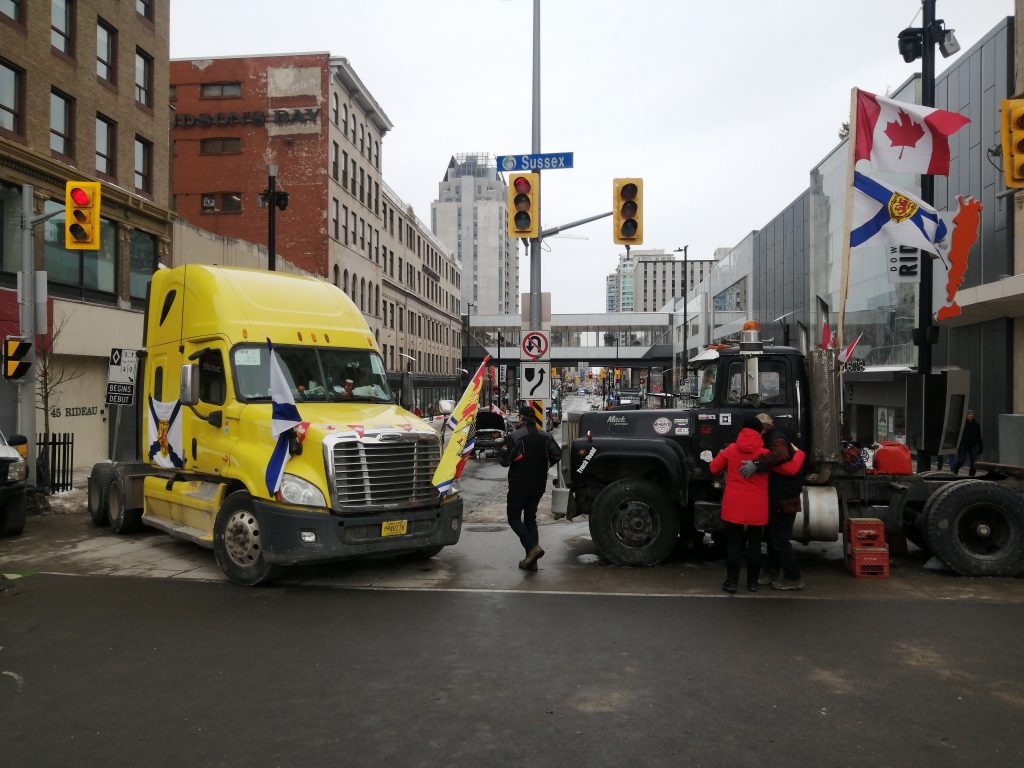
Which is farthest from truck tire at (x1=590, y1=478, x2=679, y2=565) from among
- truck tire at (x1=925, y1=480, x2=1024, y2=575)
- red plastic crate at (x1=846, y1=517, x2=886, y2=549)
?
truck tire at (x1=925, y1=480, x2=1024, y2=575)

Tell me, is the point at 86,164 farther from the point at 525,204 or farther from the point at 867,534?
the point at 867,534

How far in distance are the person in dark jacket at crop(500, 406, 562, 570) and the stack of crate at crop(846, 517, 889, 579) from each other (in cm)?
344

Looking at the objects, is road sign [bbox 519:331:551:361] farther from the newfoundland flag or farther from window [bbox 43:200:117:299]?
window [bbox 43:200:117:299]

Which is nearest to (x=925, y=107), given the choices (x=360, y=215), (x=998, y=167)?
(x=998, y=167)

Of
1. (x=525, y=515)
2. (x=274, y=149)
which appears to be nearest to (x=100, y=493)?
(x=525, y=515)

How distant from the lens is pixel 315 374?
364 inches

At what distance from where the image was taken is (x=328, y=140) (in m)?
41.8

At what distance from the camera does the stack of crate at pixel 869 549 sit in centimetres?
848

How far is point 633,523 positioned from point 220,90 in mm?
42058

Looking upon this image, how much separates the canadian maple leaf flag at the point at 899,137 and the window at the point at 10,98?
66.1 feet

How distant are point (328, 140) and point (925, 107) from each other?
35.3m

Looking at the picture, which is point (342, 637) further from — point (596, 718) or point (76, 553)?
point (76, 553)

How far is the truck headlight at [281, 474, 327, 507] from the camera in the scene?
7.92 m

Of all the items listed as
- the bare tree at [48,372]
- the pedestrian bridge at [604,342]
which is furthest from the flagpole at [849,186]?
the pedestrian bridge at [604,342]
